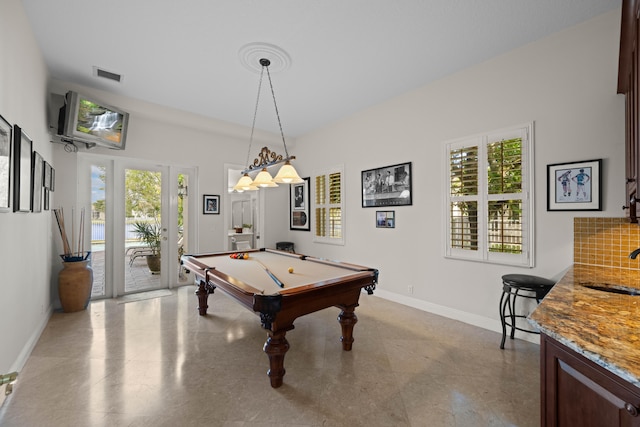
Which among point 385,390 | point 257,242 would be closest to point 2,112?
point 385,390

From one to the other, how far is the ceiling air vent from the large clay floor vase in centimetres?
248

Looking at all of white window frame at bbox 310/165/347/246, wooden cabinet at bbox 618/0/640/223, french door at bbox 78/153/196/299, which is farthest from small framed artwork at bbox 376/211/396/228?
french door at bbox 78/153/196/299

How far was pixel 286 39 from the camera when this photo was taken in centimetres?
277

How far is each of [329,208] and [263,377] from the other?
135 inches

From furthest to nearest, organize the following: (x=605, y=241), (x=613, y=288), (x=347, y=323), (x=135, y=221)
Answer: (x=135, y=221) < (x=347, y=323) < (x=605, y=241) < (x=613, y=288)

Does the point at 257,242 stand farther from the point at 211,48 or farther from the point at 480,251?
the point at 480,251

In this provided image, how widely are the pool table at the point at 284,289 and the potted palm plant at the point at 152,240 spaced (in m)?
1.86

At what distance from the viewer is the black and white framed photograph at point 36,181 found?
8.53ft

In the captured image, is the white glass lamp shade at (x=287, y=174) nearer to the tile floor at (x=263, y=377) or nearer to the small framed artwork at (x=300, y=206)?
the tile floor at (x=263, y=377)

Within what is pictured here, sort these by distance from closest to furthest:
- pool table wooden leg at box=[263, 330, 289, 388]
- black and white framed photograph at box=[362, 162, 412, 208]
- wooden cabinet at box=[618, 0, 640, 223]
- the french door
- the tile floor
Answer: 1. wooden cabinet at box=[618, 0, 640, 223]
2. the tile floor
3. pool table wooden leg at box=[263, 330, 289, 388]
4. black and white framed photograph at box=[362, 162, 412, 208]
5. the french door

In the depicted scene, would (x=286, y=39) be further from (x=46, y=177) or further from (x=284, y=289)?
(x=46, y=177)

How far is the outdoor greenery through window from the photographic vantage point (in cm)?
506

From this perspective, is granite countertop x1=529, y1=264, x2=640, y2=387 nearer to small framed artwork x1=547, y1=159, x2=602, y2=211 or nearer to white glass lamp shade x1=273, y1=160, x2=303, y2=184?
small framed artwork x1=547, y1=159, x2=602, y2=211

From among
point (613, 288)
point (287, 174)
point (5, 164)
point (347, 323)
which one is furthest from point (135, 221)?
point (613, 288)
